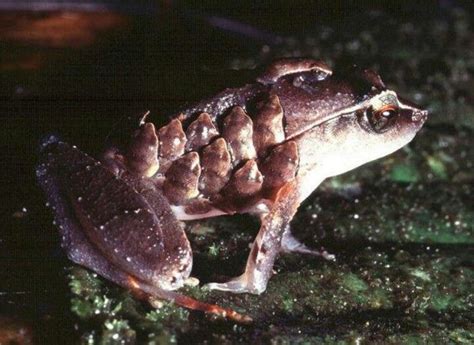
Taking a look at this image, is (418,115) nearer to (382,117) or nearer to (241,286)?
(382,117)

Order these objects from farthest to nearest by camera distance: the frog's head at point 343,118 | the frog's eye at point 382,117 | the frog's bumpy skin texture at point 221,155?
the frog's eye at point 382,117 → the frog's head at point 343,118 → the frog's bumpy skin texture at point 221,155

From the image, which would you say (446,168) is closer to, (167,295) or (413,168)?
(413,168)

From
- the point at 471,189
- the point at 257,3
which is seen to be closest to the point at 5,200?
the point at 471,189

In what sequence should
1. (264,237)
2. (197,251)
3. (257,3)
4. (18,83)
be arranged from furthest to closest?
(257,3), (18,83), (197,251), (264,237)

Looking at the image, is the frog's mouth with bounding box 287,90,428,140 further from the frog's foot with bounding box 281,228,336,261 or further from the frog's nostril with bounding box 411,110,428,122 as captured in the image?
the frog's foot with bounding box 281,228,336,261

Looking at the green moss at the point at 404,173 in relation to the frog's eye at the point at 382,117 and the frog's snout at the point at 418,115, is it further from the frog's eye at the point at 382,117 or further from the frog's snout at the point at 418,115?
the frog's eye at the point at 382,117

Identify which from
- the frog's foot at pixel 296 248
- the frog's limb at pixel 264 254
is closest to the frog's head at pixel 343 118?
the frog's limb at pixel 264 254
